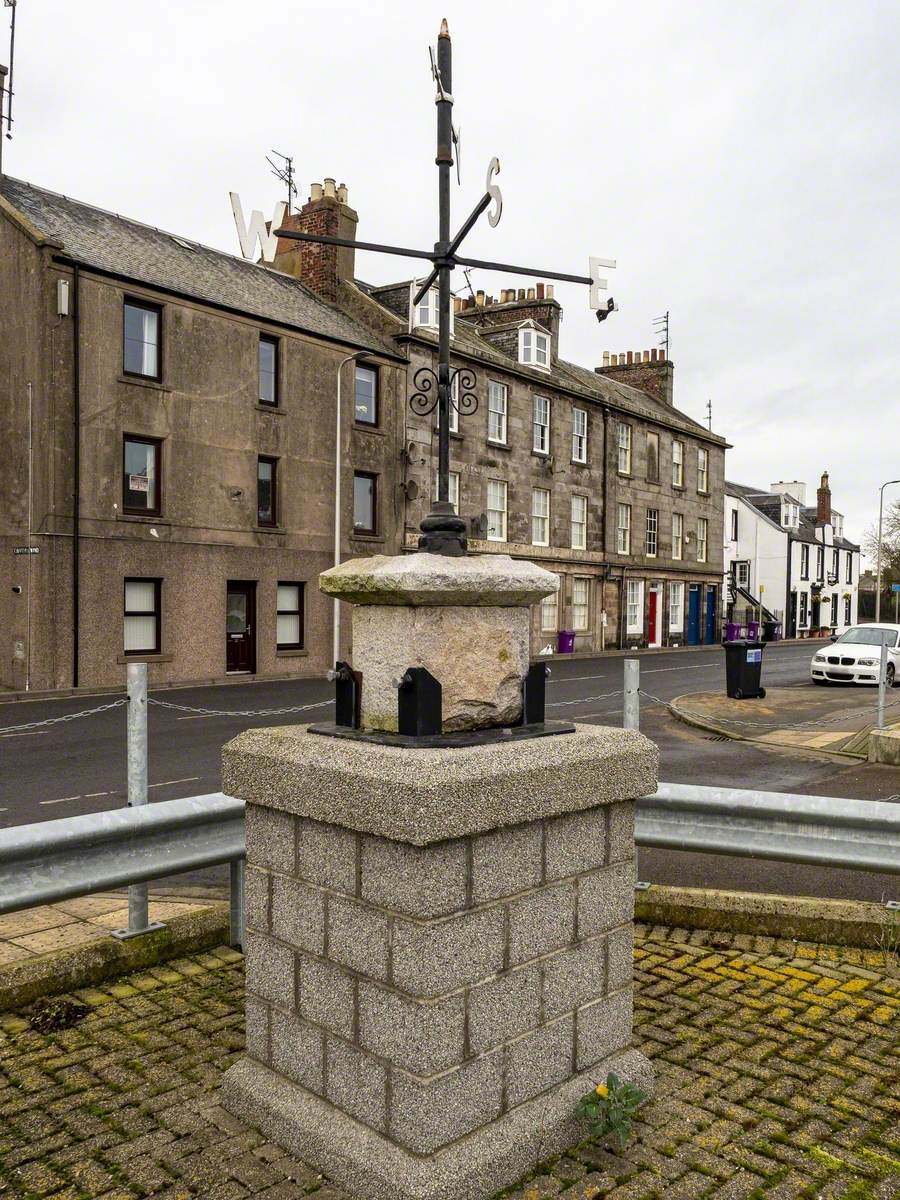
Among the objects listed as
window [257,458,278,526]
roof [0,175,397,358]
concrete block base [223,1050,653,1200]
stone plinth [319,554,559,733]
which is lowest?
concrete block base [223,1050,653,1200]

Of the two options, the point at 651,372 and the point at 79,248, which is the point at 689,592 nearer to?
the point at 651,372

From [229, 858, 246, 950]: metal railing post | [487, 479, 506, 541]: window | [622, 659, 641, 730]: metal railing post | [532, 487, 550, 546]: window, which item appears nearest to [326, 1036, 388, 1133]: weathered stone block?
[229, 858, 246, 950]: metal railing post

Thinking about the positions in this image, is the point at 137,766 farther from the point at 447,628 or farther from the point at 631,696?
the point at 631,696

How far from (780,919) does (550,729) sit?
2620mm

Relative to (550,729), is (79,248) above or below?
above

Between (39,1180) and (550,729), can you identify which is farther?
(550,729)

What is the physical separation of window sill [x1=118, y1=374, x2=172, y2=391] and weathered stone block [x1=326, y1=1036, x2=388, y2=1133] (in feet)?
67.2

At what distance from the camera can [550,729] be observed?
3723 millimetres

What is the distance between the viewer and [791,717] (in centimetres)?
1675

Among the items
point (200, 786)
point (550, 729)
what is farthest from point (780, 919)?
point (200, 786)

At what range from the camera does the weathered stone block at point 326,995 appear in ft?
10.8

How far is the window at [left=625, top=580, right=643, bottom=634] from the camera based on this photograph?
39.7m

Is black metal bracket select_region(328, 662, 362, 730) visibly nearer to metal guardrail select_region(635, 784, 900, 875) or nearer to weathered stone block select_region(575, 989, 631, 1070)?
weathered stone block select_region(575, 989, 631, 1070)

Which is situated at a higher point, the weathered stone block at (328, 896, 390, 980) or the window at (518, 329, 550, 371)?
the window at (518, 329, 550, 371)
